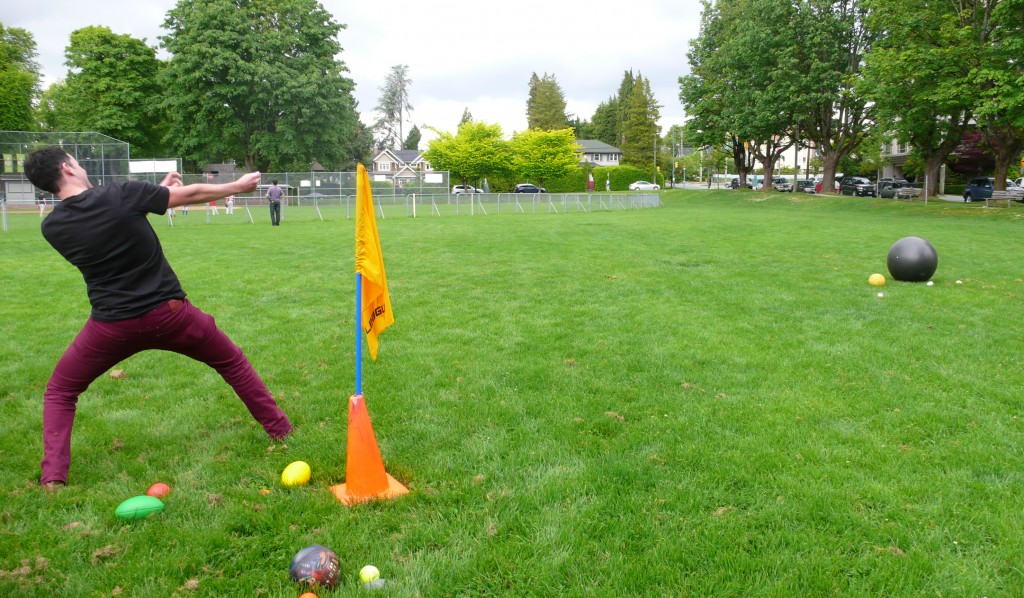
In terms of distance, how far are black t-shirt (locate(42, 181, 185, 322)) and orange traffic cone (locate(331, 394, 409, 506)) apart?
1306mm

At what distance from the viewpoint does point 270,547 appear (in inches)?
122

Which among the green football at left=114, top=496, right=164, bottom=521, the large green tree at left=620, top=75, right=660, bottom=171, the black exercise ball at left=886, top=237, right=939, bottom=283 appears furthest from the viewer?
the large green tree at left=620, top=75, right=660, bottom=171

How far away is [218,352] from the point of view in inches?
156

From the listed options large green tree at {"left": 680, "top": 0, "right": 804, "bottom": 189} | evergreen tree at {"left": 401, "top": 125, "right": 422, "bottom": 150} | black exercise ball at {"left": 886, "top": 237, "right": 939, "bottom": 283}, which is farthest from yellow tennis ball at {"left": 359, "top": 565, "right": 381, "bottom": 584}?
evergreen tree at {"left": 401, "top": 125, "right": 422, "bottom": 150}

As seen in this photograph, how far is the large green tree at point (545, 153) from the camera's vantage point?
55188 millimetres

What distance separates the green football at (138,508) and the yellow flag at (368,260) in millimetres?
1361

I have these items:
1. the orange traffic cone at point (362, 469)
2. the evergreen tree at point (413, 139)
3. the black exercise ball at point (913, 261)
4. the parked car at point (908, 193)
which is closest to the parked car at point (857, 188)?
the parked car at point (908, 193)

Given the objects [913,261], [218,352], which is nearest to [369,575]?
[218,352]

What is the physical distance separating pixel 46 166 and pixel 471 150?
50223 mm

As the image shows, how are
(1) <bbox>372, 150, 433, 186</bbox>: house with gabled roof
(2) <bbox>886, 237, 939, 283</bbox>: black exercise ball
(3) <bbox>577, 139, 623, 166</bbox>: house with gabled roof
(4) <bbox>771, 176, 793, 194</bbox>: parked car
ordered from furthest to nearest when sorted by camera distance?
1. (3) <bbox>577, 139, 623, 166</bbox>: house with gabled roof
2. (1) <bbox>372, 150, 433, 186</bbox>: house with gabled roof
3. (4) <bbox>771, 176, 793, 194</bbox>: parked car
4. (2) <bbox>886, 237, 939, 283</bbox>: black exercise ball

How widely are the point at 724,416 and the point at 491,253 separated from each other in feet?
33.1

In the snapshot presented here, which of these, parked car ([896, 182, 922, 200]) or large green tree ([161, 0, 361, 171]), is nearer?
parked car ([896, 182, 922, 200])

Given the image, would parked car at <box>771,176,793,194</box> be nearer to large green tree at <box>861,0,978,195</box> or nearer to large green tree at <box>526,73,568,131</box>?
large green tree at <box>861,0,978,195</box>

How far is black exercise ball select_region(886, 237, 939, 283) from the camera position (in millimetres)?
9898
